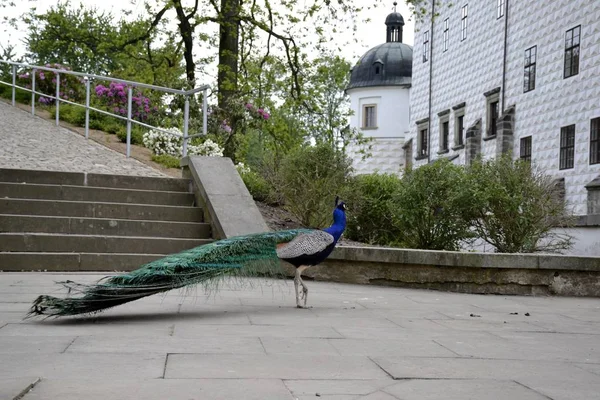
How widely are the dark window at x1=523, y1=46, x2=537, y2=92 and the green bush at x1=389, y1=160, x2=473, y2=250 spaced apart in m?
20.9

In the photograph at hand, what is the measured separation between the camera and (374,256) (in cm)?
1087

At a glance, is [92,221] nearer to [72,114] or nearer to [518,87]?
[72,114]

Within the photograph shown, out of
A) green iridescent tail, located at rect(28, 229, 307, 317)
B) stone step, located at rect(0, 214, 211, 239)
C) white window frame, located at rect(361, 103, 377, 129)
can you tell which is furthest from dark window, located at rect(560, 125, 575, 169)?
white window frame, located at rect(361, 103, 377, 129)

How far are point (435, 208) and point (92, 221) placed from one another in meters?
5.01

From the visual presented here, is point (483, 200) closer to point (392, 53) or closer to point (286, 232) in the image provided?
point (286, 232)

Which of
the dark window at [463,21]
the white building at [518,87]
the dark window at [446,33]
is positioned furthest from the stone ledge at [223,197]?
the dark window at [446,33]

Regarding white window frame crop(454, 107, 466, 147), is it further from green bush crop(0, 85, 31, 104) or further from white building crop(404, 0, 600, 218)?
green bush crop(0, 85, 31, 104)

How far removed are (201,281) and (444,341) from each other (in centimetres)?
232

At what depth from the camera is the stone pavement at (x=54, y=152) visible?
14148mm

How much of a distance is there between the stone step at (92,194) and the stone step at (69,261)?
5.50 ft

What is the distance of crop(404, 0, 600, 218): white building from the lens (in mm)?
27562

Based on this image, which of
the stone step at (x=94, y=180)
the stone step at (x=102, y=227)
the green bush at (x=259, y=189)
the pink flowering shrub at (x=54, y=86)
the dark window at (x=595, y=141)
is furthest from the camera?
the dark window at (x=595, y=141)

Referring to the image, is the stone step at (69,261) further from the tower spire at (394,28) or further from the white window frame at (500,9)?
the tower spire at (394,28)

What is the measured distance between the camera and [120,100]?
2091 cm
